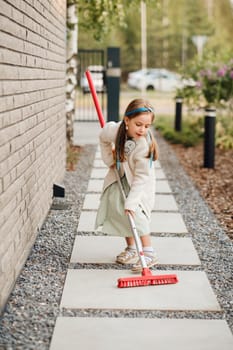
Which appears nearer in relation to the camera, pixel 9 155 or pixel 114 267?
pixel 9 155

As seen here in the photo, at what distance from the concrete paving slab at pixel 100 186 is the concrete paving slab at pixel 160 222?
3.96 ft

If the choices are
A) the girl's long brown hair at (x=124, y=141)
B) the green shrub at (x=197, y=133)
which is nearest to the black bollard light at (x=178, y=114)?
the green shrub at (x=197, y=133)

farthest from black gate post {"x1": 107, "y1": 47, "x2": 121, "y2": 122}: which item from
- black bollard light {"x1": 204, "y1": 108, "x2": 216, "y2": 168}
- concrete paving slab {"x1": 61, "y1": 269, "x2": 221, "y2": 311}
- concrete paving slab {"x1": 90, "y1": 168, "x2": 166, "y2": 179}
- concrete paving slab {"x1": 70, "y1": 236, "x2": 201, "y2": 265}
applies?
concrete paving slab {"x1": 61, "y1": 269, "x2": 221, "y2": 311}

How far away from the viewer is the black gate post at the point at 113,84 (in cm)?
1434

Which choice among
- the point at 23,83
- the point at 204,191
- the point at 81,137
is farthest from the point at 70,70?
the point at 23,83

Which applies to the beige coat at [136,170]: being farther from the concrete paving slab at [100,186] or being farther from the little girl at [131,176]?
the concrete paving slab at [100,186]

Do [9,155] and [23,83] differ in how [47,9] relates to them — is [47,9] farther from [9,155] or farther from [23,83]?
[9,155]

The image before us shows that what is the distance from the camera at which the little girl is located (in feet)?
14.8

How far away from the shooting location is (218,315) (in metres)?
3.79

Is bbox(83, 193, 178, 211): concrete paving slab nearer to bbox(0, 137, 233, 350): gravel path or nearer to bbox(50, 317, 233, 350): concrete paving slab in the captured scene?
bbox(0, 137, 233, 350): gravel path

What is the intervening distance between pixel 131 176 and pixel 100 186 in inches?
126

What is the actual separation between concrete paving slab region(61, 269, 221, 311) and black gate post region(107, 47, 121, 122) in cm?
1003

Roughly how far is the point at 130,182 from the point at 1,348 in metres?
1.71

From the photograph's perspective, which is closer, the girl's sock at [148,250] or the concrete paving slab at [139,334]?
the concrete paving slab at [139,334]
